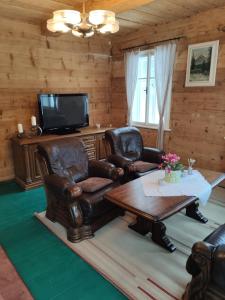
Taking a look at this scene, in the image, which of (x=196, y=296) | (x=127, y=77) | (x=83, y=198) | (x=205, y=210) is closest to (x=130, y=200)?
(x=83, y=198)

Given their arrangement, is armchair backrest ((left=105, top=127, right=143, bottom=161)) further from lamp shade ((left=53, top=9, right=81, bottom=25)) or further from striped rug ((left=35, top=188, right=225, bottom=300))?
lamp shade ((left=53, top=9, right=81, bottom=25))

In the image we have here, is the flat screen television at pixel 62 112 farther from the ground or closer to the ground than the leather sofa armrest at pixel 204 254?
→ farther from the ground

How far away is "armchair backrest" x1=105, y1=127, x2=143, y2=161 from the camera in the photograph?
3.62 meters

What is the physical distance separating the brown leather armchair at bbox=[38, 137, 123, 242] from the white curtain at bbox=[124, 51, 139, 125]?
2148 millimetres

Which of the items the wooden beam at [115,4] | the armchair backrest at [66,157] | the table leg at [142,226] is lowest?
the table leg at [142,226]

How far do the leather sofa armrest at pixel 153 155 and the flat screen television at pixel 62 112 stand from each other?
4.90 ft

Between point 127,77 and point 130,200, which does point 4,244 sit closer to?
point 130,200

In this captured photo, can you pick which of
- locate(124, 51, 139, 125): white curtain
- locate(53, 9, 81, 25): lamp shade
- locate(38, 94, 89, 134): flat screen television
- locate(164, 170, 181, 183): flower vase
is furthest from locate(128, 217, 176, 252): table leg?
locate(124, 51, 139, 125): white curtain

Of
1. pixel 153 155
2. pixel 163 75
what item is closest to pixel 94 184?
pixel 153 155

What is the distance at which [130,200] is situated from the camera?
2.18 metres

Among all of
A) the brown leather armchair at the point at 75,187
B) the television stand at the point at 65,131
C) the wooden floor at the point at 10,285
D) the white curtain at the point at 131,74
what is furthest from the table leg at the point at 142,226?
the white curtain at the point at 131,74

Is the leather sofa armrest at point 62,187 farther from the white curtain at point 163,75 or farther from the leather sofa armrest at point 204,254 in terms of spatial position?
the white curtain at point 163,75

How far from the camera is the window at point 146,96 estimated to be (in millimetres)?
4469

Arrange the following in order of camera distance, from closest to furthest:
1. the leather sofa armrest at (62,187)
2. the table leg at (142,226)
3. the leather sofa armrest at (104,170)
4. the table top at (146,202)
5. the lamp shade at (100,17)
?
the table top at (146,202)
the lamp shade at (100,17)
the leather sofa armrest at (62,187)
the table leg at (142,226)
the leather sofa armrest at (104,170)
